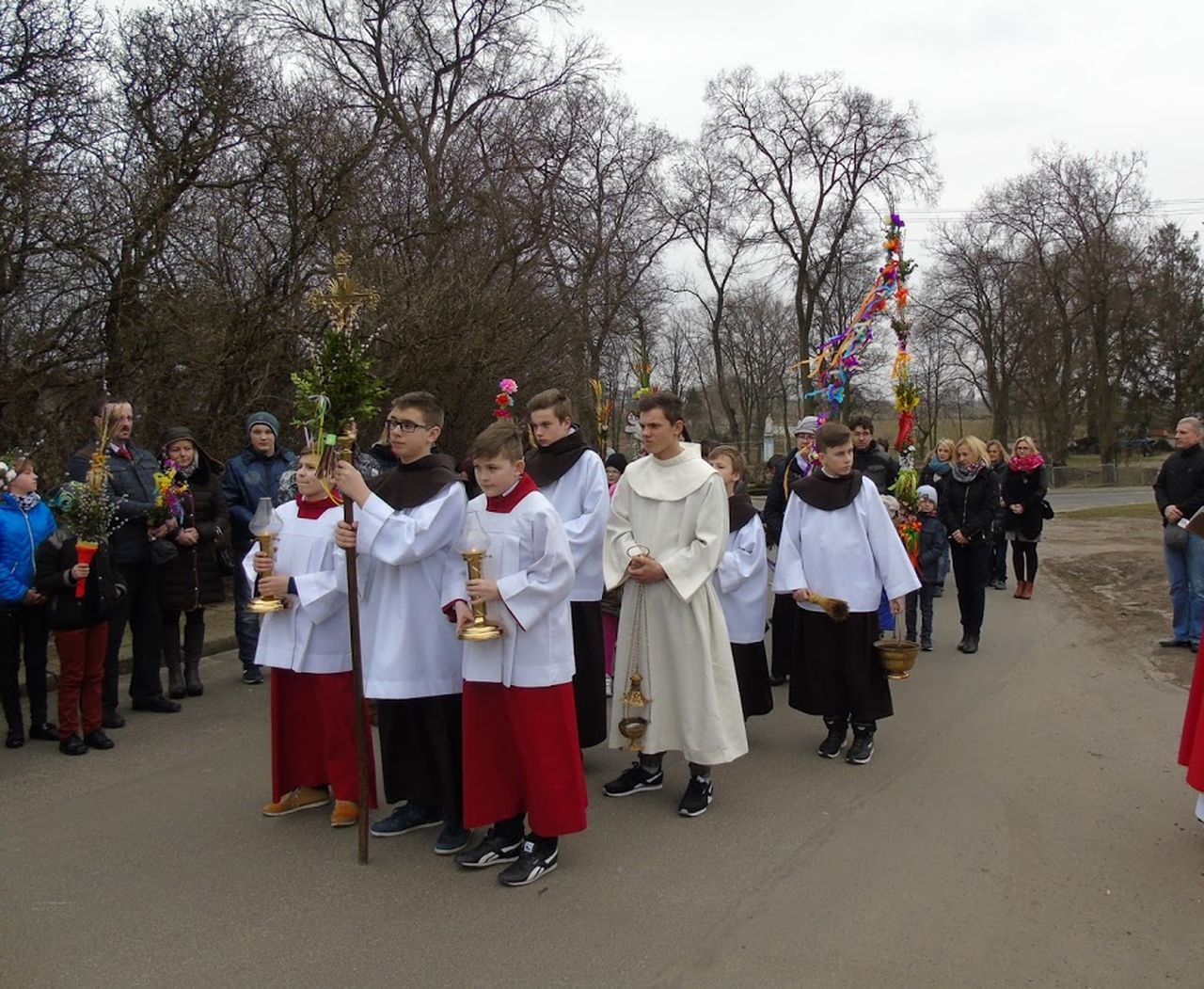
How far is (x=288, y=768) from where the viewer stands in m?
5.07

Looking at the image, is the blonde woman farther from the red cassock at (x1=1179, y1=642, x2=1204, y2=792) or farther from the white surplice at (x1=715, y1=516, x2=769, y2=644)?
the red cassock at (x1=1179, y1=642, x2=1204, y2=792)

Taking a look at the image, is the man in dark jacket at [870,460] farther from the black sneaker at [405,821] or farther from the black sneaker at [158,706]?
the black sneaker at [158,706]

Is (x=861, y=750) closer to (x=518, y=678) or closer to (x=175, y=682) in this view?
(x=518, y=678)

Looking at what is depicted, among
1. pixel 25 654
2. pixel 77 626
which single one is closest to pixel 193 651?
pixel 25 654

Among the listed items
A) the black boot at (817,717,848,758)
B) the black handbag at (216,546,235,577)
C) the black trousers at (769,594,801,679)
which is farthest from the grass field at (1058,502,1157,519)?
the black handbag at (216,546,235,577)

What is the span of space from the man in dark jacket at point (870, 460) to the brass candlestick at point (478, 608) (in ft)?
18.3

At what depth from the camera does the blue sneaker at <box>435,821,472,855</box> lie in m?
4.55

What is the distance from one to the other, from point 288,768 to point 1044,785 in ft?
13.0

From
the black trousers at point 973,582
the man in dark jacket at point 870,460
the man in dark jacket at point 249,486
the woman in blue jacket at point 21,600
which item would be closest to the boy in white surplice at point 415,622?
the woman in blue jacket at point 21,600

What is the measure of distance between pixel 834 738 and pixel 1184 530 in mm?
4597

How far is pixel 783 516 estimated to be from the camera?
27.8 ft

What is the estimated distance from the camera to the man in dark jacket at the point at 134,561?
6809 millimetres

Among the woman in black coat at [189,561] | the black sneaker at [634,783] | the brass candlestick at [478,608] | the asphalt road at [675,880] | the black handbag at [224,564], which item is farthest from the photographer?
the black handbag at [224,564]

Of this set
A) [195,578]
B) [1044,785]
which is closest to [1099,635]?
[1044,785]
